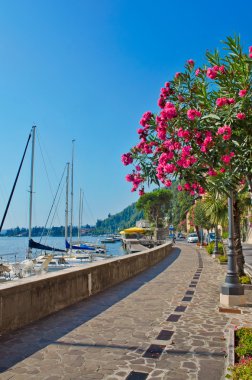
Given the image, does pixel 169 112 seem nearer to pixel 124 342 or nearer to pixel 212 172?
pixel 212 172

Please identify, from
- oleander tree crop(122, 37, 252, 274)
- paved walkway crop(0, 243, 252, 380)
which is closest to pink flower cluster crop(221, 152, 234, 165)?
oleander tree crop(122, 37, 252, 274)

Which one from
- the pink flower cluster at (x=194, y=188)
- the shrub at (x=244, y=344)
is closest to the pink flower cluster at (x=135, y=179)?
the pink flower cluster at (x=194, y=188)

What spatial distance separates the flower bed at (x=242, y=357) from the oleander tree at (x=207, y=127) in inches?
84.6

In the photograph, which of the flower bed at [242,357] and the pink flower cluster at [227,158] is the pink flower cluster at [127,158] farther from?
the flower bed at [242,357]

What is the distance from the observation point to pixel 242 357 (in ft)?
18.1

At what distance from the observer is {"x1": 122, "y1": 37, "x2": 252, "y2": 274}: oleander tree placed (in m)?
4.27

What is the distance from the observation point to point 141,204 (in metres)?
100

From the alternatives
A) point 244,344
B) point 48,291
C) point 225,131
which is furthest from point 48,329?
point 225,131

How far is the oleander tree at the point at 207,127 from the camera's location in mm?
4270

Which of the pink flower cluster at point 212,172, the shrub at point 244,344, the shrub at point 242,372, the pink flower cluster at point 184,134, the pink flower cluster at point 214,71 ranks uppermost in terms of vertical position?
the pink flower cluster at point 214,71

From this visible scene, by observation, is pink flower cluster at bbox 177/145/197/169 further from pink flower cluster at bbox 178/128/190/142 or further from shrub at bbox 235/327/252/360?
shrub at bbox 235/327/252/360

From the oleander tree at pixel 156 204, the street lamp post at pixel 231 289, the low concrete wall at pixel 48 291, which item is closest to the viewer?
the low concrete wall at pixel 48 291

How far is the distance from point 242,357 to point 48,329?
3.75m

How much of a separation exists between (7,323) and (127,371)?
288 cm
